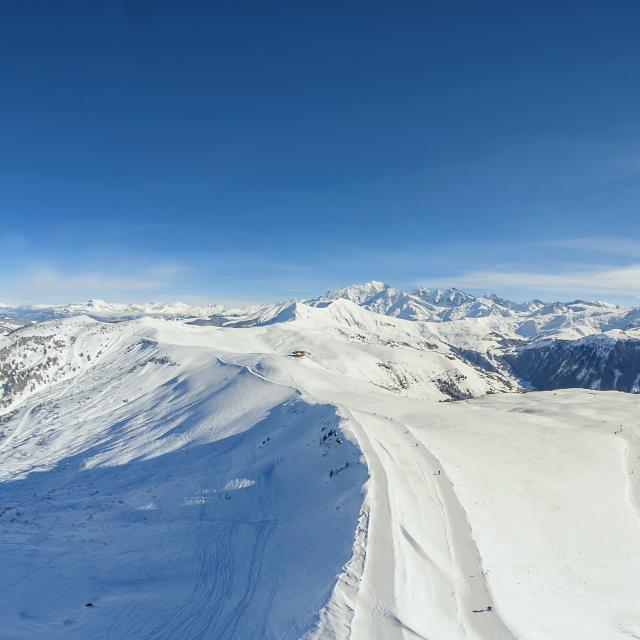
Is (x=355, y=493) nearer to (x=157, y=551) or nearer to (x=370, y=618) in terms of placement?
(x=370, y=618)

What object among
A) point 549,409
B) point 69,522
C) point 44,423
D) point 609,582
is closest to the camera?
point 609,582

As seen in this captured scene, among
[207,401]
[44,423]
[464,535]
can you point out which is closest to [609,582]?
[464,535]

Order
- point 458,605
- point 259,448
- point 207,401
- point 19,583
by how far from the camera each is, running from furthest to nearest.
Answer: point 207,401 → point 259,448 → point 19,583 → point 458,605

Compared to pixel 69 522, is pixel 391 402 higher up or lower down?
higher up

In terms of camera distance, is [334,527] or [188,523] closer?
[334,527]

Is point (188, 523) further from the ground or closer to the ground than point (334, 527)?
closer to the ground

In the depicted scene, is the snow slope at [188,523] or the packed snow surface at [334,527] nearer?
the packed snow surface at [334,527]

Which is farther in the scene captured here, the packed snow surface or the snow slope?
the snow slope

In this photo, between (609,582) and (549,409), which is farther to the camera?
(549,409)
